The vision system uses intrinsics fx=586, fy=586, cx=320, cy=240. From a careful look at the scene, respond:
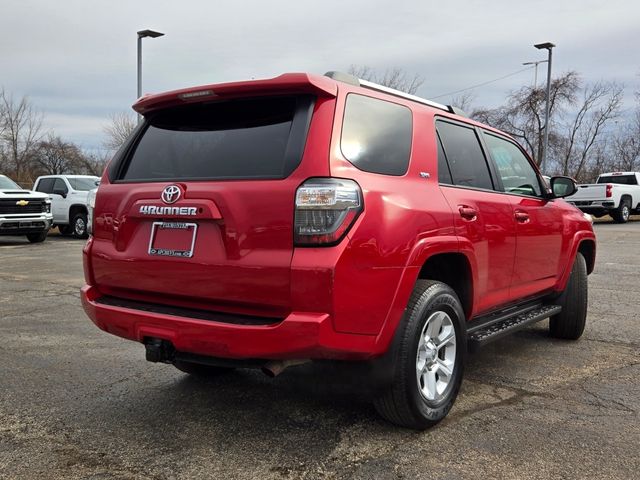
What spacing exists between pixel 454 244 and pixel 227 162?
134 cm

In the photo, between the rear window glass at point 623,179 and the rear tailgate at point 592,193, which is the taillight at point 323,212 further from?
the rear window glass at point 623,179

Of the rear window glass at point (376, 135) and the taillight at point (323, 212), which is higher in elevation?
the rear window glass at point (376, 135)

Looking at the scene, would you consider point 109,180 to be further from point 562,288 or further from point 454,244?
point 562,288

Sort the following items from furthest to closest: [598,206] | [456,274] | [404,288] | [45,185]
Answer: [598,206] < [45,185] < [456,274] < [404,288]

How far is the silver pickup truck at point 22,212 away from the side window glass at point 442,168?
1392 centimetres

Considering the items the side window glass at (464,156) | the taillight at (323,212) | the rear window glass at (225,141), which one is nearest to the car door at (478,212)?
the side window glass at (464,156)

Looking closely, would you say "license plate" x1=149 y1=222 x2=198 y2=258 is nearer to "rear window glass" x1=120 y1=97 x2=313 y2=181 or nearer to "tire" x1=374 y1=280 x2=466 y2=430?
"rear window glass" x1=120 y1=97 x2=313 y2=181

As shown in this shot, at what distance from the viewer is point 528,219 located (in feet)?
14.2

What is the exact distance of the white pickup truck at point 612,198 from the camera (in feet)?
71.7

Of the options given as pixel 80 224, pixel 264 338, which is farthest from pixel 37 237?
pixel 264 338

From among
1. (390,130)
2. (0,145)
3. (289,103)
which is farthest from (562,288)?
(0,145)

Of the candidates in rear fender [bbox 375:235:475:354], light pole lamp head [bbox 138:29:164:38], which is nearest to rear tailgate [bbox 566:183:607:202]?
light pole lamp head [bbox 138:29:164:38]

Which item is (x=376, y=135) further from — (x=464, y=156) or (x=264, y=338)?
(x=264, y=338)

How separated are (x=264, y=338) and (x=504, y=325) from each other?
6.75ft
